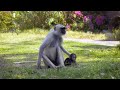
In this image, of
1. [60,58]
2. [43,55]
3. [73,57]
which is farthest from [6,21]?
[73,57]

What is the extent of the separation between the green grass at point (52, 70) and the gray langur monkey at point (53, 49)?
58 millimetres

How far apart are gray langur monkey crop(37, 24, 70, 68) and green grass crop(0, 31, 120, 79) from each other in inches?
2.3

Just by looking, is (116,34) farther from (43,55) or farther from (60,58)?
(43,55)

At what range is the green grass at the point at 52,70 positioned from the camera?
19.6ft

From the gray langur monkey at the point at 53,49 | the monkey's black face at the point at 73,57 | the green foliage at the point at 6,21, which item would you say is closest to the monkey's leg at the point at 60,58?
the gray langur monkey at the point at 53,49

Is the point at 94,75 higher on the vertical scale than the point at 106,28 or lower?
lower

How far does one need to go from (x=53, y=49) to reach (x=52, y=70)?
43cm

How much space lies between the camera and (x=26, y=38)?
6.42 meters

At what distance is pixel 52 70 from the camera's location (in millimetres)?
6137

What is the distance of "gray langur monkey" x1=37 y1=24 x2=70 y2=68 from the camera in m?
6.33

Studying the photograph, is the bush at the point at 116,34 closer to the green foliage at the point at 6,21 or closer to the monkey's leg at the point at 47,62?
the monkey's leg at the point at 47,62
